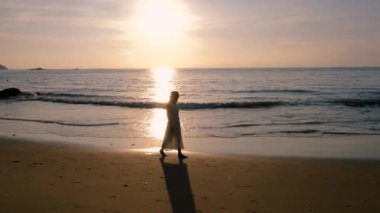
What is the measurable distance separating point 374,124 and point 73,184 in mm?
15411

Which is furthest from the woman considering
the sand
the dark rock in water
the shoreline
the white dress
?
the dark rock in water

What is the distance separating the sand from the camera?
6570 mm

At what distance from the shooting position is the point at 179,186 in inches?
304

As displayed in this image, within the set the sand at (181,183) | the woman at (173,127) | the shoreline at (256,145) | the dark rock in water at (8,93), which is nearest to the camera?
the sand at (181,183)

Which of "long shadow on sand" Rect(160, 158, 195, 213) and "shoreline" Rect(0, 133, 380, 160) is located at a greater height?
"long shadow on sand" Rect(160, 158, 195, 213)

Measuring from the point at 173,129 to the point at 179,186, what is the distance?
3.11 meters

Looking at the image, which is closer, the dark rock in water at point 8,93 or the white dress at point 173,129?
the white dress at point 173,129

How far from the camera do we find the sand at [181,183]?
6.57 meters

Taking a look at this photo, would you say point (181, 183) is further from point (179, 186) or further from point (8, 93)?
point (8, 93)

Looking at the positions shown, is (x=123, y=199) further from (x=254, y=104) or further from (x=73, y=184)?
(x=254, y=104)

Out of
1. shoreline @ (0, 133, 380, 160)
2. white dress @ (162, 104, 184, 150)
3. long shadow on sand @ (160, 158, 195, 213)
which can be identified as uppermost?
white dress @ (162, 104, 184, 150)

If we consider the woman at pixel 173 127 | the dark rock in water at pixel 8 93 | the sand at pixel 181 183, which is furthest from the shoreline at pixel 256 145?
the dark rock in water at pixel 8 93

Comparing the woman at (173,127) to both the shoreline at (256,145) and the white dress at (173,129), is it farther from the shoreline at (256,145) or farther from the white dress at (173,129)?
the shoreline at (256,145)

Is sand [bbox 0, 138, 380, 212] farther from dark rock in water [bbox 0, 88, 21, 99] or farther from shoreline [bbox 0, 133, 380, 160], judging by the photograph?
dark rock in water [bbox 0, 88, 21, 99]
